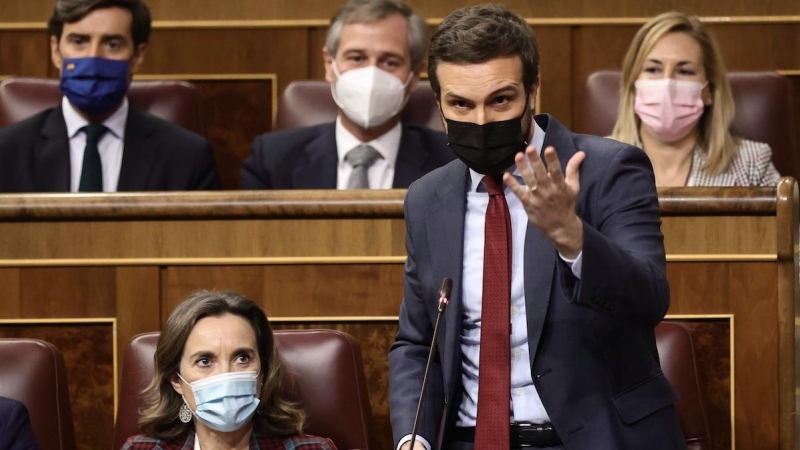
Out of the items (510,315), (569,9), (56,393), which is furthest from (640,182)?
(569,9)

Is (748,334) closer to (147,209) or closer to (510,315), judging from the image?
(510,315)

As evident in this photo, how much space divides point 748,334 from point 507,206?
0.60 meters

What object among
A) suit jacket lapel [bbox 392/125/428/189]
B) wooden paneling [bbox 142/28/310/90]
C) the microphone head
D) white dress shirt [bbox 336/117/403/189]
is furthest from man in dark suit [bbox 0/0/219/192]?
the microphone head

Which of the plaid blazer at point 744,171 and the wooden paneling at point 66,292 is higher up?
the plaid blazer at point 744,171

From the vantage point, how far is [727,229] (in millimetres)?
1708

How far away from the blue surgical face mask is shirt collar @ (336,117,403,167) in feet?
3.02

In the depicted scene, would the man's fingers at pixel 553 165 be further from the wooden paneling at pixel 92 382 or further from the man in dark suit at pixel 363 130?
the man in dark suit at pixel 363 130

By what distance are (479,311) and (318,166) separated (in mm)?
1142

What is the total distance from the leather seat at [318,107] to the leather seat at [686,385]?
102 cm

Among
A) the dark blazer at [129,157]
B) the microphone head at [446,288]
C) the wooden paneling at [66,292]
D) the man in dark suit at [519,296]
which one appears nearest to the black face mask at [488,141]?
the man in dark suit at [519,296]

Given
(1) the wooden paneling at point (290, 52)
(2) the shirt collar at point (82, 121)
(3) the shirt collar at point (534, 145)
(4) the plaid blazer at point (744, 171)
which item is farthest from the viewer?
(1) the wooden paneling at point (290, 52)

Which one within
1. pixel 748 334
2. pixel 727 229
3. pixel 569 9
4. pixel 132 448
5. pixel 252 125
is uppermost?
pixel 569 9

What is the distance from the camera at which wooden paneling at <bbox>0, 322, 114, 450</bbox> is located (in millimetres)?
1763

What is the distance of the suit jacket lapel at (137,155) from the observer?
2281mm
